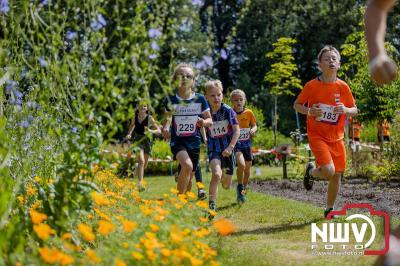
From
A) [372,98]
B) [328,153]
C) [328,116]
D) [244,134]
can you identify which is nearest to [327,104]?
[328,116]

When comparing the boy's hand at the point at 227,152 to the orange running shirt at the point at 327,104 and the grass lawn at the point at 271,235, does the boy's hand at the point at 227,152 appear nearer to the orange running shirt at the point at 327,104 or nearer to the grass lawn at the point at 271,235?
the grass lawn at the point at 271,235

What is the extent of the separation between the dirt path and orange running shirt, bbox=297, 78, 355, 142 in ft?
3.59

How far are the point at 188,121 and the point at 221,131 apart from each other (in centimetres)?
90

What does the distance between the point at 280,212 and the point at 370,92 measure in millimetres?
6910

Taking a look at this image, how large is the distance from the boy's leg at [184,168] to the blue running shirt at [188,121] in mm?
188

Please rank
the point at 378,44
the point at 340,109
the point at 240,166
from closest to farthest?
the point at 378,44 → the point at 340,109 → the point at 240,166

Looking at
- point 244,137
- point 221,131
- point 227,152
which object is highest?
point 221,131

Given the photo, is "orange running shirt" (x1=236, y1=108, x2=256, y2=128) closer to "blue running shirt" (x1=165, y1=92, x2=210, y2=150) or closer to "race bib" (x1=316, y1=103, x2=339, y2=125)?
"blue running shirt" (x1=165, y1=92, x2=210, y2=150)

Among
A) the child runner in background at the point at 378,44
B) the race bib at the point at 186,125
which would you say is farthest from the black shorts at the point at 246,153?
the child runner in background at the point at 378,44

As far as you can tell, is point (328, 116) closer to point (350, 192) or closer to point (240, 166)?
point (240, 166)

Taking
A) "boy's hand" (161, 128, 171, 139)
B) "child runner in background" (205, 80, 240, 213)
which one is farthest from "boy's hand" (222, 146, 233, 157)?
A: "boy's hand" (161, 128, 171, 139)

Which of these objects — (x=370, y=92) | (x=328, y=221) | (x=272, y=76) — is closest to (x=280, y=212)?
(x=328, y=221)

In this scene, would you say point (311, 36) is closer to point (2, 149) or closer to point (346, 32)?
point (346, 32)

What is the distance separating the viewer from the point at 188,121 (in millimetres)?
6598
